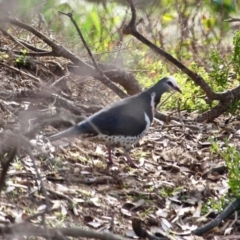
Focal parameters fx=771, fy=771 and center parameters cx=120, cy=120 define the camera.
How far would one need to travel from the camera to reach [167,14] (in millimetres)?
12328

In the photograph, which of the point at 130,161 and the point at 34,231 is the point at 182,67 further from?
the point at 34,231

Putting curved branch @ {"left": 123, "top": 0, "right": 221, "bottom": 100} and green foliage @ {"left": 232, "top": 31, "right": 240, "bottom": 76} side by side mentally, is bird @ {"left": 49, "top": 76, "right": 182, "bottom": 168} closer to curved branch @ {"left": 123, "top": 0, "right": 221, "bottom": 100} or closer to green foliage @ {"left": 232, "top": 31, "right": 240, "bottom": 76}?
curved branch @ {"left": 123, "top": 0, "right": 221, "bottom": 100}

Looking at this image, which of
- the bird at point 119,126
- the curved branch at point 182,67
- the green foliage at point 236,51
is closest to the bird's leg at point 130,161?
the bird at point 119,126

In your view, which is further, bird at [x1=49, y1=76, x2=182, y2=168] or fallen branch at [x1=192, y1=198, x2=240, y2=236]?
bird at [x1=49, y1=76, x2=182, y2=168]

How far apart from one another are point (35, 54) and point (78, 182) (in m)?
2.30

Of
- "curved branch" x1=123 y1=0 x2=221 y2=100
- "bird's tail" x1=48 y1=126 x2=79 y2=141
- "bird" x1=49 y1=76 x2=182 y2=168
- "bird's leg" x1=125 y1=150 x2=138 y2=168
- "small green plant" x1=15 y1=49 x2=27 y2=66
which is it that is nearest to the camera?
"bird's tail" x1=48 y1=126 x2=79 y2=141

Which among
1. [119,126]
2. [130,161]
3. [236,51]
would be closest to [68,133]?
[119,126]

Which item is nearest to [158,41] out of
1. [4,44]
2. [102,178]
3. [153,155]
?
[4,44]

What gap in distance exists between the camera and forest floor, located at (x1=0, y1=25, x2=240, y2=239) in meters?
5.50

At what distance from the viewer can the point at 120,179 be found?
6.36m

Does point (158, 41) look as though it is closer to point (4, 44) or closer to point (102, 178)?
point (4, 44)

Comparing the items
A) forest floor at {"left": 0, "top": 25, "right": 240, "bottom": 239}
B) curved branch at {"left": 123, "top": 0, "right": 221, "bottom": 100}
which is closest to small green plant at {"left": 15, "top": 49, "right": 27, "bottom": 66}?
forest floor at {"left": 0, "top": 25, "right": 240, "bottom": 239}

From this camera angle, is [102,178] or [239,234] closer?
[239,234]

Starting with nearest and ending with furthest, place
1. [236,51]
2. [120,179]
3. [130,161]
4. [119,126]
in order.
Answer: [120,179]
[119,126]
[130,161]
[236,51]
